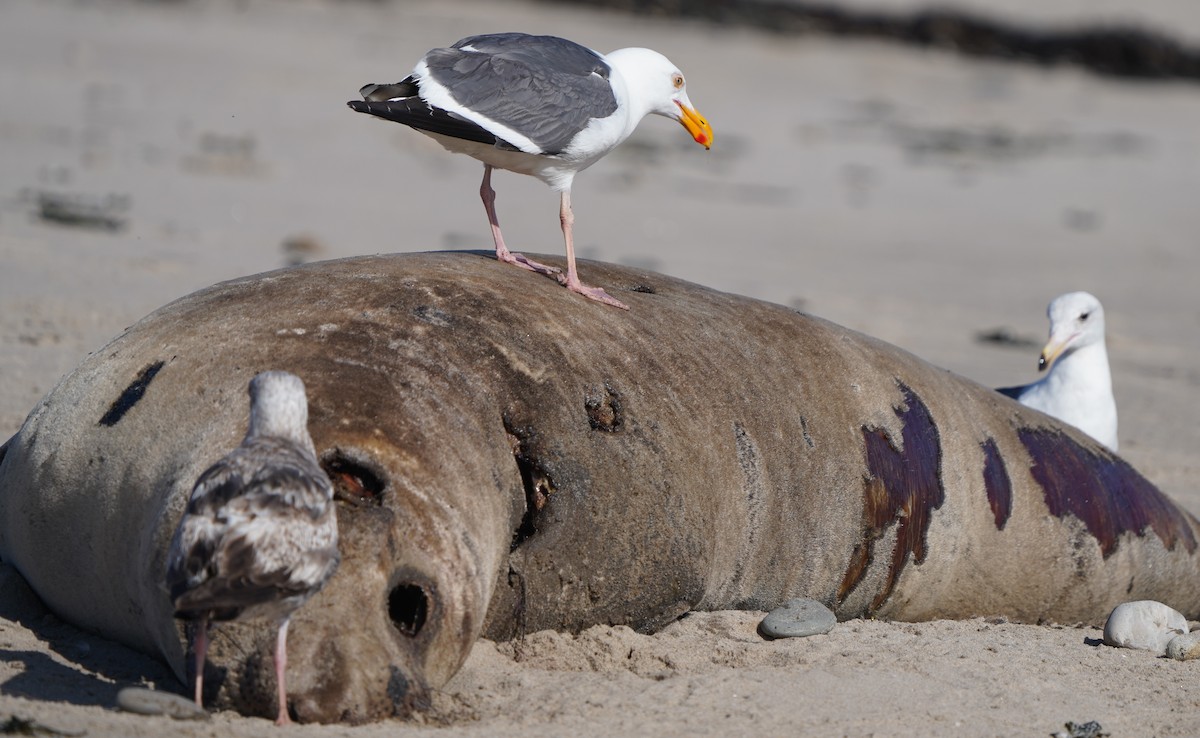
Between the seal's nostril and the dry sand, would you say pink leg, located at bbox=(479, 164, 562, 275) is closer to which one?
the dry sand

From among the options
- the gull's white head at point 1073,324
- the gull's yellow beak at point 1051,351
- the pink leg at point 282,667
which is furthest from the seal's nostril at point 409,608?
the gull's white head at point 1073,324

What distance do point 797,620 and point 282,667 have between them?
1.71 m

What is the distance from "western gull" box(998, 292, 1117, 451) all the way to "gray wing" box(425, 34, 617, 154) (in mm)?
2883

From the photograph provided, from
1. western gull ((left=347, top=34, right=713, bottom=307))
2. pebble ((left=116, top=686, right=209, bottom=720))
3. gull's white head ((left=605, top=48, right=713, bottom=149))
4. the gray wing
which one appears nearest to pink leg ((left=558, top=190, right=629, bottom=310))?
western gull ((left=347, top=34, right=713, bottom=307))

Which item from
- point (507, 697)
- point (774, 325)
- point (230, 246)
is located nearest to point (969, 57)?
point (230, 246)

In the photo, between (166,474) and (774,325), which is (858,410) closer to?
(774,325)

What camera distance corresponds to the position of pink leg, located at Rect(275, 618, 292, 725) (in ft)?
10.6

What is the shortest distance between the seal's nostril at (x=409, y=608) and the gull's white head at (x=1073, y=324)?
4.46m

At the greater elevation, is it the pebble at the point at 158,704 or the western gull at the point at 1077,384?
the western gull at the point at 1077,384

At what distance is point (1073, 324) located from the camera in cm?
743

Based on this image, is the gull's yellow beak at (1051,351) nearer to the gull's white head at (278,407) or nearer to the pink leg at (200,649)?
the gull's white head at (278,407)

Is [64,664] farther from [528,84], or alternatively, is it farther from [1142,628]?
[1142,628]

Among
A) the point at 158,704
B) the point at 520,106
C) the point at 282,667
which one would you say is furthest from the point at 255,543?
the point at 520,106

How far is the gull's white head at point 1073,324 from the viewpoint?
731 centimetres
